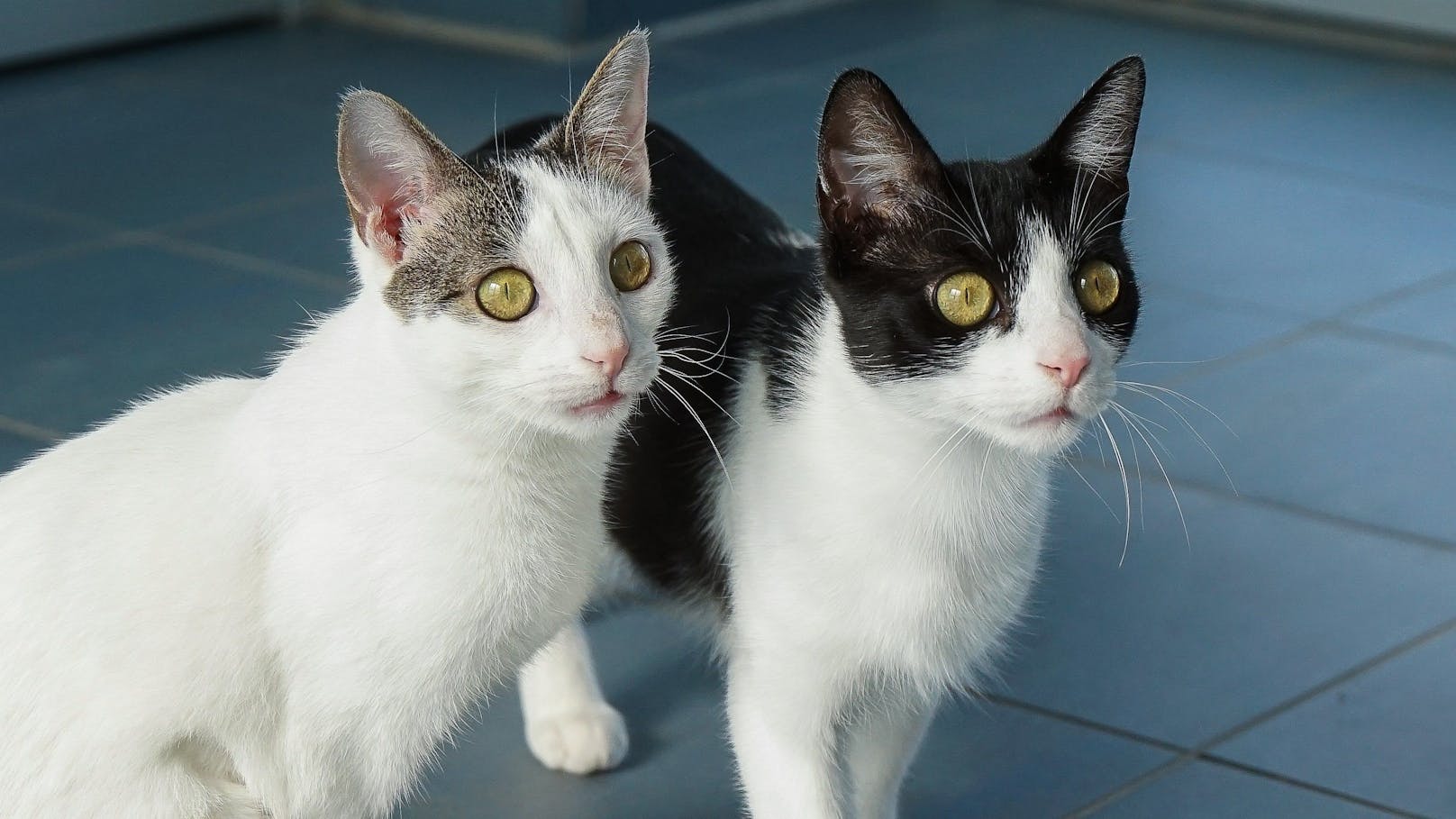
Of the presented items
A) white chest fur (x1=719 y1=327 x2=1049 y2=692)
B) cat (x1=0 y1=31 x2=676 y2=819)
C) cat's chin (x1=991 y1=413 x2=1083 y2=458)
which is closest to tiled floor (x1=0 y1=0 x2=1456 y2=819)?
white chest fur (x1=719 y1=327 x2=1049 y2=692)

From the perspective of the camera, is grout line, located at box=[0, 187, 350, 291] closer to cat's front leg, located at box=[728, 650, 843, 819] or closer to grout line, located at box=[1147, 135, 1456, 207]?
cat's front leg, located at box=[728, 650, 843, 819]

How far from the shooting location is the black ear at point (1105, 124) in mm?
1732

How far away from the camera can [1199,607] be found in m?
2.59

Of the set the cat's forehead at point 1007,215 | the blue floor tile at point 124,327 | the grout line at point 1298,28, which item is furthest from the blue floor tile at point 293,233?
the grout line at point 1298,28

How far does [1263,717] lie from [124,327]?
7.34 ft

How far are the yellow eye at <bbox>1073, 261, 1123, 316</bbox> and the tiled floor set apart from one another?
0.74m

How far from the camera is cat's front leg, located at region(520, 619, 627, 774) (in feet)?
7.18

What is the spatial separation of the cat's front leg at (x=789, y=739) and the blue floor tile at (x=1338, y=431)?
135cm

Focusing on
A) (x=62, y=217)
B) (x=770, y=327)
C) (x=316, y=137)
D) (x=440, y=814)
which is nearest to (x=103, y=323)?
(x=62, y=217)

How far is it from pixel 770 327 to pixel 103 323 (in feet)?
6.40

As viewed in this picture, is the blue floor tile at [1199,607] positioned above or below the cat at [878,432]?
below

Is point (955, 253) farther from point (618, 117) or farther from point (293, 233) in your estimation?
point (293, 233)

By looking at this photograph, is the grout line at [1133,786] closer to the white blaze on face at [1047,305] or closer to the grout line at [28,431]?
the white blaze on face at [1047,305]

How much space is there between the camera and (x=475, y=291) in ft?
4.95
